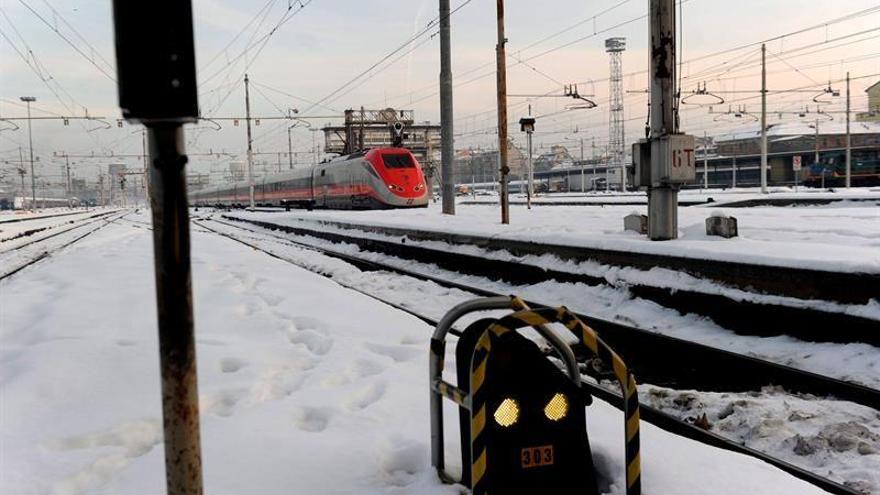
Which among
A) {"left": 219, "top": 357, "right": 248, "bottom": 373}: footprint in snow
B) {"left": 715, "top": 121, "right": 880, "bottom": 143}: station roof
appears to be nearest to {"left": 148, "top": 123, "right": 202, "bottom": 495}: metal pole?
{"left": 219, "top": 357, "right": 248, "bottom": 373}: footprint in snow

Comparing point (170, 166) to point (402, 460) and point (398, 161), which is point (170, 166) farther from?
point (398, 161)

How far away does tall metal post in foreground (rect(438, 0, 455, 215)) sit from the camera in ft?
71.0

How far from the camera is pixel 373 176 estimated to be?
2888 cm

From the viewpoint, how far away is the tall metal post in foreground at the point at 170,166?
1880 mm

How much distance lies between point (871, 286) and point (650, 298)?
110 inches

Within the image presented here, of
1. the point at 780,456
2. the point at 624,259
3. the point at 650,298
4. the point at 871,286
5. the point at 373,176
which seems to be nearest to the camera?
the point at 780,456

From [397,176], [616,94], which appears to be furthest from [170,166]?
[616,94]

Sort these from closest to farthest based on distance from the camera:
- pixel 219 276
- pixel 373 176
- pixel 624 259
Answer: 1. pixel 624 259
2. pixel 219 276
3. pixel 373 176

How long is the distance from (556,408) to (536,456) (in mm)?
218

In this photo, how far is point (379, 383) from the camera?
488 cm

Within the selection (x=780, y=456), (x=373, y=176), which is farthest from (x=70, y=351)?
(x=373, y=176)

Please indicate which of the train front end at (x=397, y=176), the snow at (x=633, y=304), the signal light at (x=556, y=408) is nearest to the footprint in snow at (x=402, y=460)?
the signal light at (x=556, y=408)

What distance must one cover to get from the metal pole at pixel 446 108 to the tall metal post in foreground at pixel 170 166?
2020 centimetres

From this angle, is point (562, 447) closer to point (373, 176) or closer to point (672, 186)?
point (672, 186)
